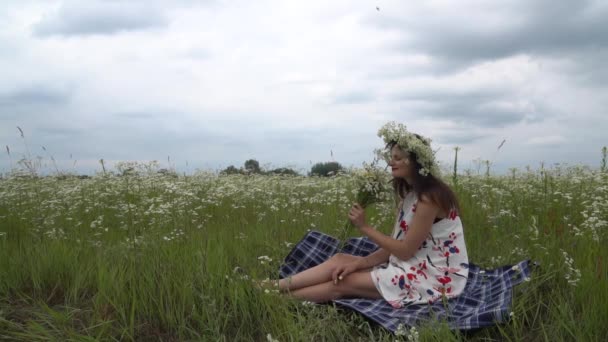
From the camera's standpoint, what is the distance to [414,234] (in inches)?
140

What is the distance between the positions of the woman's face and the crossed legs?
0.87 m

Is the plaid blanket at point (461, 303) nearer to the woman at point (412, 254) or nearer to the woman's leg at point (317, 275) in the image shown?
the woman at point (412, 254)

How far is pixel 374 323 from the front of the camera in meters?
3.33

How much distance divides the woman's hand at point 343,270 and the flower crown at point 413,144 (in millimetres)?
926

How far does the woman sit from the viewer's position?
353cm

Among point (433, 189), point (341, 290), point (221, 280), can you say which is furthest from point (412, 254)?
point (221, 280)

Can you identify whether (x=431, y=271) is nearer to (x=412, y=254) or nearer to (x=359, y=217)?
(x=412, y=254)

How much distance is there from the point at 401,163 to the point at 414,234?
1.89ft

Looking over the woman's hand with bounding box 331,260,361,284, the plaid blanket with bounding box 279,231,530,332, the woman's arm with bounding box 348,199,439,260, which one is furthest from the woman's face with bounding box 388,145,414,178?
Answer: the plaid blanket with bounding box 279,231,530,332

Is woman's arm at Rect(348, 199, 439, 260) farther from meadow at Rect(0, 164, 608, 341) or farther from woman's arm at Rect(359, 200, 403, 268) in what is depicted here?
meadow at Rect(0, 164, 608, 341)

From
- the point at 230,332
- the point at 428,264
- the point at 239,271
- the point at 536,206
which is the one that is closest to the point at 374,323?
the point at 428,264

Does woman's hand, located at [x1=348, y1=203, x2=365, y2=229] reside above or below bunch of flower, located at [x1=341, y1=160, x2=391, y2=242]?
below

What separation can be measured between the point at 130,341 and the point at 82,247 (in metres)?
1.71

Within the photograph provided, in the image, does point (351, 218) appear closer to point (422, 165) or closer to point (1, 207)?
point (422, 165)
